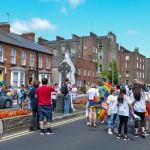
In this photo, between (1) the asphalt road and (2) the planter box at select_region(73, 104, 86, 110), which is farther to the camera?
(2) the planter box at select_region(73, 104, 86, 110)

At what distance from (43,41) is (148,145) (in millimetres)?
69365

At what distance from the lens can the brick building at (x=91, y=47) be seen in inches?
2689

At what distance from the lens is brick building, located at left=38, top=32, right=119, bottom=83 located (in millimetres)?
68312

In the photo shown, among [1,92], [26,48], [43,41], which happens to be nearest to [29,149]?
[1,92]

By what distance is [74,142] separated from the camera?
8219mm

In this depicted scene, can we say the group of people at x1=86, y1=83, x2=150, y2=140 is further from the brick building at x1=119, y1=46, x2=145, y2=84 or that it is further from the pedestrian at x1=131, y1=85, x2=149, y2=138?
the brick building at x1=119, y1=46, x2=145, y2=84

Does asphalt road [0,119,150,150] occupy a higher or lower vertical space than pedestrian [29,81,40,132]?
lower

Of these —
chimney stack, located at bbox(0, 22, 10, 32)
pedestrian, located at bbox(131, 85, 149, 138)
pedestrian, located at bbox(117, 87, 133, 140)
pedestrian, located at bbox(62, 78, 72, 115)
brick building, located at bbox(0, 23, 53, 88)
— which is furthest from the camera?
chimney stack, located at bbox(0, 22, 10, 32)

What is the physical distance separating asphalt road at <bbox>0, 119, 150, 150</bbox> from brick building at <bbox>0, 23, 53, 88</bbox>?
2259 cm

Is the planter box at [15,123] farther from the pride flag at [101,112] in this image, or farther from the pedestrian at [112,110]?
the pedestrian at [112,110]

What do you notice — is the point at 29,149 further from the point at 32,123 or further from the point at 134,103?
the point at 134,103

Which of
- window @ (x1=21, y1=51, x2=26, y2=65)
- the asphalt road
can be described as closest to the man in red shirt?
the asphalt road

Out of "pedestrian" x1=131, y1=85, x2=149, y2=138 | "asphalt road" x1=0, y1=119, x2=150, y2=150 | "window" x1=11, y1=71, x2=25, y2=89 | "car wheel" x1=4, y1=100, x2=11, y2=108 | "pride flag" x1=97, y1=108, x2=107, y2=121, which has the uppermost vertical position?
"window" x1=11, y1=71, x2=25, y2=89

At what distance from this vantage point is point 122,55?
267ft
